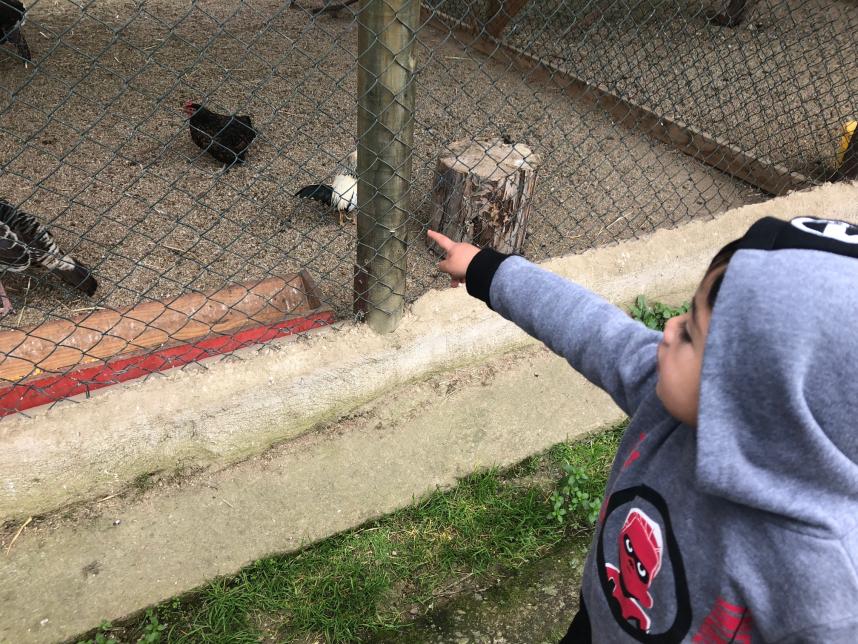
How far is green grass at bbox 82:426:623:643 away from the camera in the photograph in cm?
204

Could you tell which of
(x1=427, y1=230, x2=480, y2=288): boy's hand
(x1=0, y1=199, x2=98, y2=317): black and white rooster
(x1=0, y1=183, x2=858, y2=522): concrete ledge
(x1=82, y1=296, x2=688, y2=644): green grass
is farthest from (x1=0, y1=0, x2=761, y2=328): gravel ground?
(x1=427, y1=230, x2=480, y2=288): boy's hand

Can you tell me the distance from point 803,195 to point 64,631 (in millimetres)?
3544

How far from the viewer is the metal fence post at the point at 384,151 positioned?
1805 millimetres

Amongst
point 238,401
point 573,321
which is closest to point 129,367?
point 238,401

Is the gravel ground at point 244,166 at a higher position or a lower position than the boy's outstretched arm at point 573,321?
lower

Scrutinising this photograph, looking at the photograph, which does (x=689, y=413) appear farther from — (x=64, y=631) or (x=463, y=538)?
(x=64, y=631)

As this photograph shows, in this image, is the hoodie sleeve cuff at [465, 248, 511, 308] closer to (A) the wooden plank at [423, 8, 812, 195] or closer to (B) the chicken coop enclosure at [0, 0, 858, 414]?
(B) the chicken coop enclosure at [0, 0, 858, 414]

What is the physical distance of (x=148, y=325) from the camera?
7.38ft

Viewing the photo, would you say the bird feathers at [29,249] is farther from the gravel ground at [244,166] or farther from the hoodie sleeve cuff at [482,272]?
the hoodie sleeve cuff at [482,272]

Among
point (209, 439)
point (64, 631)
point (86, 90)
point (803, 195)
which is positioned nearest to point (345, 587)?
point (209, 439)

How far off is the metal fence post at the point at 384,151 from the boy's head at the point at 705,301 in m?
1.21

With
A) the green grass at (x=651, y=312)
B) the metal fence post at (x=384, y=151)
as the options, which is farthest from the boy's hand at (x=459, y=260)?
the green grass at (x=651, y=312)

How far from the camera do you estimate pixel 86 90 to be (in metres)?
4.93

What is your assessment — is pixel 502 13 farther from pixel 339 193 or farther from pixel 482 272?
pixel 482 272
